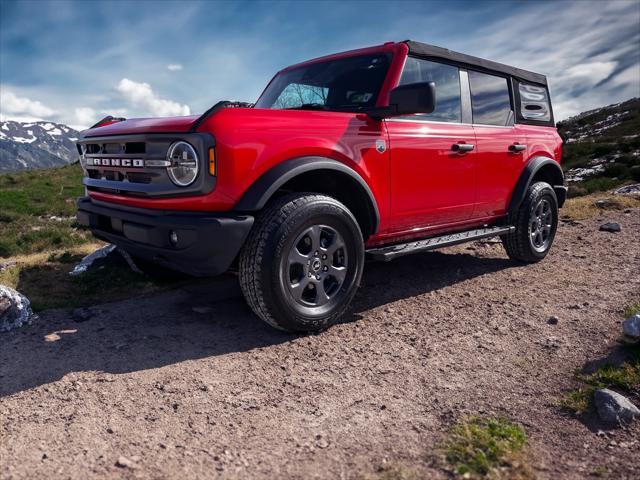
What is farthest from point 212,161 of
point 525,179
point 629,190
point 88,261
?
point 629,190

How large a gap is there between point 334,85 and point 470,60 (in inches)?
56.2

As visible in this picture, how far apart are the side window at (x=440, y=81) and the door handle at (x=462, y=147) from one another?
0.79 feet

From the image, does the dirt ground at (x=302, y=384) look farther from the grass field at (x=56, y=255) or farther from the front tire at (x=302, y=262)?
the grass field at (x=56, y=255)

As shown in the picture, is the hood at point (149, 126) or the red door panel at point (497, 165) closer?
the hood at point (149, 126)

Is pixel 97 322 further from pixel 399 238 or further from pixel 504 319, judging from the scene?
pixel 504 319

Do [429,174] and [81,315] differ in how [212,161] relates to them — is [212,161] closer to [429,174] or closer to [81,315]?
[81,315]

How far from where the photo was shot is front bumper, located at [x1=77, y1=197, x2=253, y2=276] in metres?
2.91

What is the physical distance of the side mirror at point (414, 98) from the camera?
3287 millimetres

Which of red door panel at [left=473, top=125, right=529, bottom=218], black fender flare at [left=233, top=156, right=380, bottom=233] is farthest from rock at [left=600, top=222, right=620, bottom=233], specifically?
black fender flare at [left=233, top=156, right=380, bottom=233]

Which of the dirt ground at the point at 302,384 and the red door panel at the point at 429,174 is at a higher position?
the red door panel at the point at 429,174

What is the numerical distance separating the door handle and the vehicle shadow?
1253mm

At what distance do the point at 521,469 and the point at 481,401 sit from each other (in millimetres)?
584

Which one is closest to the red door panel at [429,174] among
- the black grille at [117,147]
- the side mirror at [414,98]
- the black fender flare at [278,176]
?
the side mirror at [414,98]

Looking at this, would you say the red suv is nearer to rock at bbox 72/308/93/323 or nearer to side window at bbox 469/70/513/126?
side window at bbox 469/70/513/126
